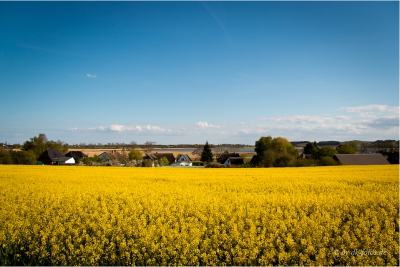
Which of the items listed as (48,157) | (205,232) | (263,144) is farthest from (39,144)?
(205,232)

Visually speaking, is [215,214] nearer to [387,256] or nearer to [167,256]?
[167,256]

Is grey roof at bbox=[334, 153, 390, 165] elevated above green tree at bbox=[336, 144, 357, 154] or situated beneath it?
situated beneath

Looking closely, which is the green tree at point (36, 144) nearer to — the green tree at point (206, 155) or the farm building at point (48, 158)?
the farm building at point (48, 158)

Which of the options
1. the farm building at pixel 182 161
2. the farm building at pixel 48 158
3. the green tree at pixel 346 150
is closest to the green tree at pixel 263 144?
the green tree at pixel 346 150

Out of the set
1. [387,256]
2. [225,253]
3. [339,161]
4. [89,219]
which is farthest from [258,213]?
[339,161]

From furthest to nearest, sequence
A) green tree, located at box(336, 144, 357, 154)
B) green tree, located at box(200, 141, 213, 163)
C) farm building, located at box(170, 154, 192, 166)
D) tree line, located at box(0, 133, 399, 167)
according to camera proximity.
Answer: farm building, located at box(170, 154, 192, 166), green tree, located at box(200, 141, 213, 163), green tree, located at box(336, 144, 357, 154), tree line, located at box(0, 133, 399, 167)

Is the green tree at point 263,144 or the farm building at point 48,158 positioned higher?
the green tree at point 263,144

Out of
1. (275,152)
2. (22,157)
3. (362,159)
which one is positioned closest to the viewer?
(362,159)

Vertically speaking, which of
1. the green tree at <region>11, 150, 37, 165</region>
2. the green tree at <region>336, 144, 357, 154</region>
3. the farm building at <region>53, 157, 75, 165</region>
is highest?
the green tree at <region>336, 144, 357, 154</region>

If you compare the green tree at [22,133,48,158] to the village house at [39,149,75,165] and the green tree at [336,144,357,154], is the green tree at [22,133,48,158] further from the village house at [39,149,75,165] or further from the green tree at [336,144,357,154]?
the green tree at [336,144,357,154]

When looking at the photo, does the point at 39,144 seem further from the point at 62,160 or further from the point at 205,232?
the point at 205,232

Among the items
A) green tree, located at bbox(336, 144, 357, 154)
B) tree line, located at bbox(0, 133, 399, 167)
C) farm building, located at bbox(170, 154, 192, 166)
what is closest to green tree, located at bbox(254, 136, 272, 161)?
tree line, located at bbox(0, 133, 399, 167)

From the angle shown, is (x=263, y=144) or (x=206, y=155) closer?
(x=263, y=144)

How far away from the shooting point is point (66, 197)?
891 cm
